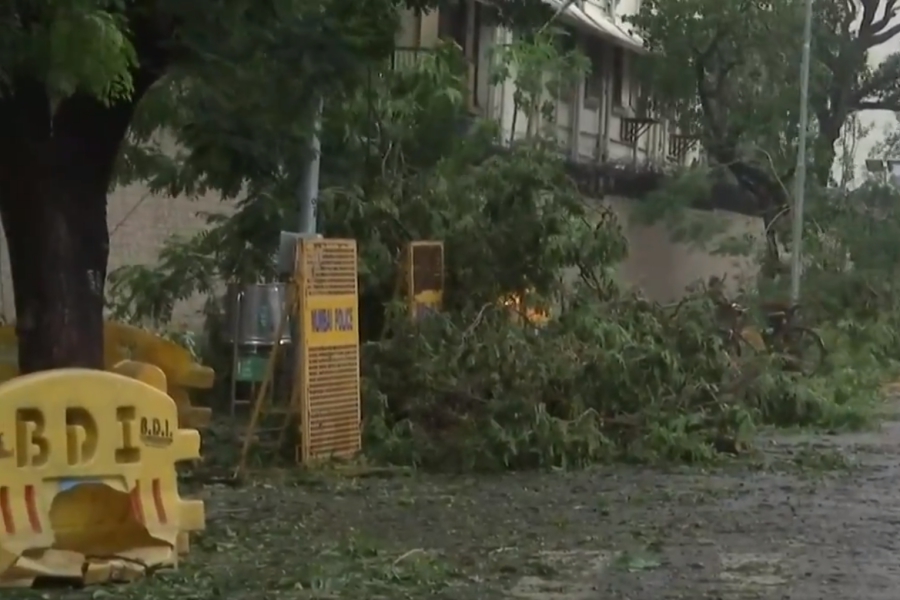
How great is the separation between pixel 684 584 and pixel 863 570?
1.18 m

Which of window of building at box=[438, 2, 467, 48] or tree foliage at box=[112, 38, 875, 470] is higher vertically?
window of building at box=[438, 2, 467, 48]

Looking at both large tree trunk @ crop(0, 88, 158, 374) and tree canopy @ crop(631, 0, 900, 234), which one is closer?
large tree trunk @ crop(0, 88, 158, 374)

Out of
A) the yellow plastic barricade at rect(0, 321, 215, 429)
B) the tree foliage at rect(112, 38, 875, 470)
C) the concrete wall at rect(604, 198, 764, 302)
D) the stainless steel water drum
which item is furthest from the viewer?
the concrete wall at rect(604, 198, 764, 302)

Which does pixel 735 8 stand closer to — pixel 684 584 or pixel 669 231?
pixel 669 231

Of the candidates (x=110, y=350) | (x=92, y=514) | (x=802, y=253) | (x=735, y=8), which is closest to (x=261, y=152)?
(x=110, y=350)

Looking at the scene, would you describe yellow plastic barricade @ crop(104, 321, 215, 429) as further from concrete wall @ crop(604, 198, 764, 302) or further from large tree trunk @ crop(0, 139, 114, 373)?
concrete wall @ crop(604, 198, 764, 302)

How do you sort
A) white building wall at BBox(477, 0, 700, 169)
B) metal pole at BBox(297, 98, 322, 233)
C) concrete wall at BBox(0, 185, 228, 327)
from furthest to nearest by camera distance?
white building wall at BBox(477, 0, 700, 169), concrete wall at BBox(0, 185, 228, 327), metal pole at BBox(297, 98, 322, 233)

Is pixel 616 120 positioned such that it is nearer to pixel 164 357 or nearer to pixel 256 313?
pixel 256 313

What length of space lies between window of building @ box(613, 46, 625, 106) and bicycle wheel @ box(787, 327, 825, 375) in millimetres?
13434

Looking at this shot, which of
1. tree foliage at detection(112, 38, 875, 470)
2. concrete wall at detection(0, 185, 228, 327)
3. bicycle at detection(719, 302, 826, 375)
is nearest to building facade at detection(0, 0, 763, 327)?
concrete wall at detection(0, 185, 228, 327)

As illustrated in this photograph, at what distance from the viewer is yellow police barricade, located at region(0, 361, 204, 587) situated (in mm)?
8656

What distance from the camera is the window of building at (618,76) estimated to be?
113 ft

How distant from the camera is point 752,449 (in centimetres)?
1528

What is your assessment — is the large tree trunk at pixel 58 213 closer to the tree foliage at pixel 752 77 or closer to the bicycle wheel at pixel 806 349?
the bicycle wheel at pixel 806 349
